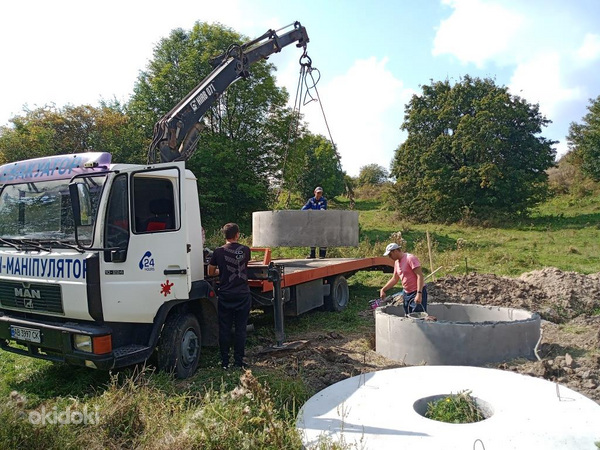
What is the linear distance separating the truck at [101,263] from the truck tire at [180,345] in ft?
0.03

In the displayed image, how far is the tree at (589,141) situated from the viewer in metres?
29.3

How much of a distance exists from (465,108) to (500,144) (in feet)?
11.0

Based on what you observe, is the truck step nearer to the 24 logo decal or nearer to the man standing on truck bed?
the 24 logo decal

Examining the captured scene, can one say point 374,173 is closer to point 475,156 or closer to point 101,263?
point 475,156

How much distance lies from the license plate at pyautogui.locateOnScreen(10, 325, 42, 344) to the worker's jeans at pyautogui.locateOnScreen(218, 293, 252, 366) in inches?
71.9

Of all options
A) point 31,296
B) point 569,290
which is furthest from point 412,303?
point 31,296

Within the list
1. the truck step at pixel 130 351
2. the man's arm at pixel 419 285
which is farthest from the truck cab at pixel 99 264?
the man's arm at pixel 419 285

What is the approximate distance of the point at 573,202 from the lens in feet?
91.5

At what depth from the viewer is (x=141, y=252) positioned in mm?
4855

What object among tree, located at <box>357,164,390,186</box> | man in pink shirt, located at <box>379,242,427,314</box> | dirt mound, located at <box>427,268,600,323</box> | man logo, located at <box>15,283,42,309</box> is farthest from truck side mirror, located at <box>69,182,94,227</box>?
tree, located at <box>357,164,390,186</box>

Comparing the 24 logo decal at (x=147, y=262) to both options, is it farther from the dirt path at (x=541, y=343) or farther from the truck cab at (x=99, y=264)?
the dirt path at (x=541, y=343)

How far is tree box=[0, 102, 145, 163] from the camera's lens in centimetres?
2091

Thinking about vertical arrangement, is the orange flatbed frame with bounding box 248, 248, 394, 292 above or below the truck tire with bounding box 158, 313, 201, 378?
above

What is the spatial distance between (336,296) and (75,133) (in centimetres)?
1852
